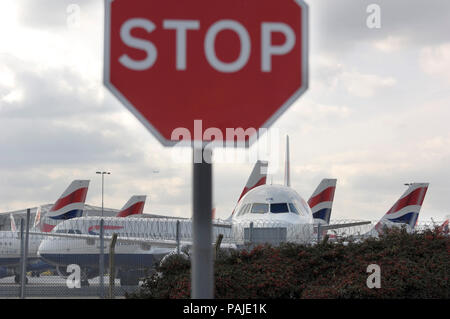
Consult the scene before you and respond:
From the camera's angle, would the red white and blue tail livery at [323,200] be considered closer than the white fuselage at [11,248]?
No

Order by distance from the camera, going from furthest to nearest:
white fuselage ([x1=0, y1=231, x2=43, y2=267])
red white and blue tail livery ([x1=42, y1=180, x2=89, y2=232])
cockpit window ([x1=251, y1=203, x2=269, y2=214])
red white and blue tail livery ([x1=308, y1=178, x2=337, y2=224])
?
red white and blue tail livery ([x1=42, y1=180, x2=89, y2=232]) → red white and blue tail livery ([x1=308, y1=178, x2=337, y2=224]) → white fuselage ([x1=0, y1=231, x2=43, y2=267]) → cockpit window ([x1=251, y1=203, x2=269, y2=214])

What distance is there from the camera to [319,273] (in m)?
11.6

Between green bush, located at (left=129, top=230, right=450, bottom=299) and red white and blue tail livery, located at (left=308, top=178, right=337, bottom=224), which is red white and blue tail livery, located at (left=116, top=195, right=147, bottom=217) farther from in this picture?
green bush, located at (left=129, top=230, right=450, bottom=299)

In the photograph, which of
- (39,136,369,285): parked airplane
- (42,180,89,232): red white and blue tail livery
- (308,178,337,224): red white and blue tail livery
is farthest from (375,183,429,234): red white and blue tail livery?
(42,180,89,232): red white and blue tail livery

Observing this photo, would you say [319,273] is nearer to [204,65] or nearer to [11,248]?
[204,65]

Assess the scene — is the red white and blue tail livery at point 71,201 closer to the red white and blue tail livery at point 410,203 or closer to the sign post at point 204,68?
the red white and blue tail livery at point 410,203

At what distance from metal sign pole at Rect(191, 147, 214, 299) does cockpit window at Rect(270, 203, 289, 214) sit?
81.4 feet

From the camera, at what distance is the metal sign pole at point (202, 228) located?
8.38 ft

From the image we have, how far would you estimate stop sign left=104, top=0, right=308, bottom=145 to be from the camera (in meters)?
2.51

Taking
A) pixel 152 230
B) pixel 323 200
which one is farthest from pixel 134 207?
pixel 152 230

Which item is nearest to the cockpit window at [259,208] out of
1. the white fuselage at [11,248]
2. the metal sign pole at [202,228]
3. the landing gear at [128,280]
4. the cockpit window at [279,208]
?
the cockpit window at [279,208]

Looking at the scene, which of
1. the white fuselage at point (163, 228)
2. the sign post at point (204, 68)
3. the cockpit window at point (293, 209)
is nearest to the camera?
the sign post at point (204, 68)

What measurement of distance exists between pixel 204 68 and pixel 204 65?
11mm

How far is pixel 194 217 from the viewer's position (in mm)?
2586
